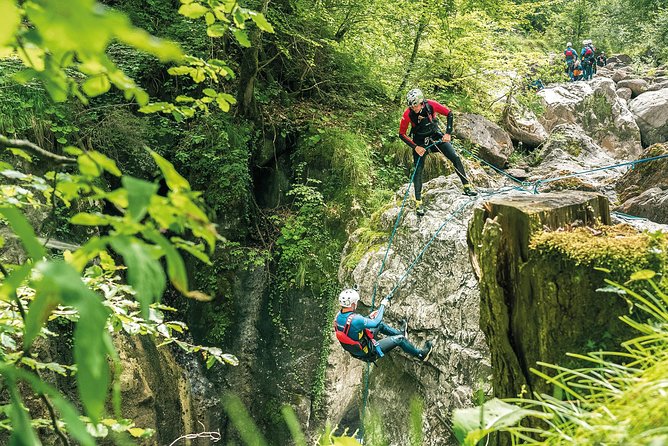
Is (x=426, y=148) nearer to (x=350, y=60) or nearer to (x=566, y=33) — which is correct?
(x=350, y=60)

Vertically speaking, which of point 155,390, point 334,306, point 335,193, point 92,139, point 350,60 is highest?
point 350,60

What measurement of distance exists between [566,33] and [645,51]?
5.03 meters

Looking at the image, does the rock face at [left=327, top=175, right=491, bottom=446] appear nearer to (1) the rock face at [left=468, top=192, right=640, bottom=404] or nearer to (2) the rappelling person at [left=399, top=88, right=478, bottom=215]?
(2) the rappelling person at [left=399, top=88, right=478, bottom=215]

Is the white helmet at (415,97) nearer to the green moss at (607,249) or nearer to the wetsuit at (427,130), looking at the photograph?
the wetsuit at (427,130)

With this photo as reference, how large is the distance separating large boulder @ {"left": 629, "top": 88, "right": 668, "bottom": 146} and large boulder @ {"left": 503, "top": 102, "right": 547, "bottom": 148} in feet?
14.6

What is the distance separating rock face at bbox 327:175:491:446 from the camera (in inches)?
191

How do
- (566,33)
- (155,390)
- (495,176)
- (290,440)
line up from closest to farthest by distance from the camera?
1. (155,390)
2. (290,440)
3. (495,176)
4. (566,33)

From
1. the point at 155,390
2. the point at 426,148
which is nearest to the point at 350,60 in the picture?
the point at 426,148

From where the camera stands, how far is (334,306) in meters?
8.45

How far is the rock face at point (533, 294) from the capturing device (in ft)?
6.63

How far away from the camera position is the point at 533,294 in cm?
219

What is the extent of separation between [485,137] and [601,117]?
7001mm

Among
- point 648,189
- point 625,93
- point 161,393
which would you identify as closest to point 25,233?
point 648,189

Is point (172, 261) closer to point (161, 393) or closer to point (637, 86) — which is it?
point (161, 393)
